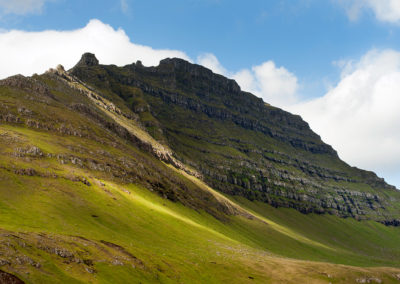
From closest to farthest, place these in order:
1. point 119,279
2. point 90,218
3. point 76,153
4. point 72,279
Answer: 1. point 72,279
2. point 119,279
3. point 90,218
4. point 76,153

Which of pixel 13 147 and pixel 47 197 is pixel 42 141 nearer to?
pixel 13 147

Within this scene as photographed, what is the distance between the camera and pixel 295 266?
484ft

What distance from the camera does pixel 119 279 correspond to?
7088 centimetres

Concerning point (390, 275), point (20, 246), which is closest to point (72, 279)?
point (20, 246)

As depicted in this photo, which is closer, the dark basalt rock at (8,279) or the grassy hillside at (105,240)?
the dark basalt rock at (8,279)

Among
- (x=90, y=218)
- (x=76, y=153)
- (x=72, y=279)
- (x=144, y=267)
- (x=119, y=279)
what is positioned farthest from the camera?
(x=76, y=153)

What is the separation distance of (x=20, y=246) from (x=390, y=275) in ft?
537

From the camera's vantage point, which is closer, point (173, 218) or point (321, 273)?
point (321, 273)

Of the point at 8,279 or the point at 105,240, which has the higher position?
the point at 8,279

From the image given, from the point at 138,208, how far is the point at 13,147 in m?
62.8

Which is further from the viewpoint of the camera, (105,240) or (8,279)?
(105,240)

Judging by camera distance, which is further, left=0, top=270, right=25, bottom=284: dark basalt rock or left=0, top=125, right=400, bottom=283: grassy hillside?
left=0, top=125, right=400, bottom=283: grassy hillside

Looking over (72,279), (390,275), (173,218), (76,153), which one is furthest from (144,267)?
(390,275)

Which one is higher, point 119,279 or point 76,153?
point 76,153
